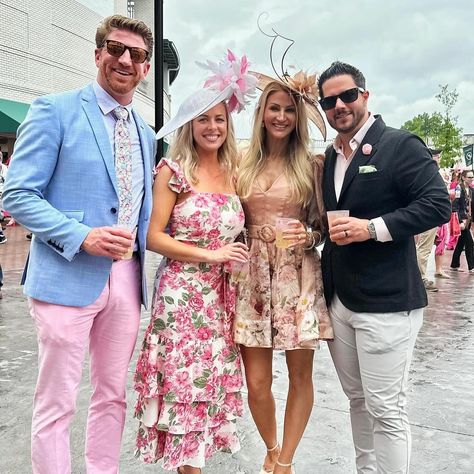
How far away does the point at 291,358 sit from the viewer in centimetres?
281

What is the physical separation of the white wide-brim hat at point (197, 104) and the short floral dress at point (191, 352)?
23cm

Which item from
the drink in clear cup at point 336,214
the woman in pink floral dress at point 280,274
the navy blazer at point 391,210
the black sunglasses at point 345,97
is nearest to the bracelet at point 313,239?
the woman in pink floral dress at point 280,274

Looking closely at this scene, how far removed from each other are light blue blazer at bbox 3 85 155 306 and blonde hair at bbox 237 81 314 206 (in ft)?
2.73

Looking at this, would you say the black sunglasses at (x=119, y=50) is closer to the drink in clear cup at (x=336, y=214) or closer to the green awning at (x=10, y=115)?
the drink in clear cup at (x=336, y=214)

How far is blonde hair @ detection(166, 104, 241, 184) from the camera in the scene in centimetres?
273

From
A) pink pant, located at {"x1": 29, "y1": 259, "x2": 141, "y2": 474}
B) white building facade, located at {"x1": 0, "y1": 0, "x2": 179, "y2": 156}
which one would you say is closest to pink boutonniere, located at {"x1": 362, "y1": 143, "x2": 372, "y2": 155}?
pink pant, located at {"x1": 29, "y1": 259, "x2": 141, "y2": 474}

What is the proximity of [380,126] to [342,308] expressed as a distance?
905 millimetres

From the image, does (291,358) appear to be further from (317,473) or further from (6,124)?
(6,124)

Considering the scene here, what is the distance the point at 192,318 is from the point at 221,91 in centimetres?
123

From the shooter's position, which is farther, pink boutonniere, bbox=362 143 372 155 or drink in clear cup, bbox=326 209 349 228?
pink boutonniere, bbox=362 143 372 155

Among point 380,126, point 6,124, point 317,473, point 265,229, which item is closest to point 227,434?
point 317,473

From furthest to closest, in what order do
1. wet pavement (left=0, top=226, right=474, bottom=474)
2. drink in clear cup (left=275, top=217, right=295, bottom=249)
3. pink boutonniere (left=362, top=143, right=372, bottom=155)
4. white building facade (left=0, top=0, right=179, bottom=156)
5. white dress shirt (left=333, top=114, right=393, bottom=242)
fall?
white building facade (left=0, top=0, right=179, bottom=156), wet pavement (left=0, top=226, right=474, bottom=474), drink in clear cup (left=275, top=217, right=295, bottom=249), pink boutonniere (left=362, top=143, right=372, bottom=155), white dress shirt (left=333, top=114, right=393, bottom=242)

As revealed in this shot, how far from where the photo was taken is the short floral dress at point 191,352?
258 centimetres

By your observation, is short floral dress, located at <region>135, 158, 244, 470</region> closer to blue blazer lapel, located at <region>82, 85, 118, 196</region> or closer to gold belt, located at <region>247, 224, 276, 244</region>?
gold belt, located at <region>247, 224, 276, 244</region>
